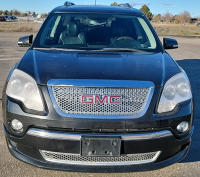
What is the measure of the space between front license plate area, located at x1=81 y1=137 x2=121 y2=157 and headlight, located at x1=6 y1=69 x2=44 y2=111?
487mm

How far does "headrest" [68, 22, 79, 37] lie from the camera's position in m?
3.97

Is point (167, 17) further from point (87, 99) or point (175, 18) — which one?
point (87, 99)

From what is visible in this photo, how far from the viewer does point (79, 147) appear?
2277 millimetres

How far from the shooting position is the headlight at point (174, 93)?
242 centimetres

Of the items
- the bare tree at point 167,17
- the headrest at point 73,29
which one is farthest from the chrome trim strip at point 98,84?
the bare tree at point 167,17

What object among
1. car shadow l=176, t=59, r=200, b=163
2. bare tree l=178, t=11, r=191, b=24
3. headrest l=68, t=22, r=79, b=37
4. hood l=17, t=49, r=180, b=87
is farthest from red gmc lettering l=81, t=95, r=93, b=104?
bare tree l=178, t=11, r=191, b=24

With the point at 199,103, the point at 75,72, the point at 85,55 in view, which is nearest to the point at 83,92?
the point at 75,72

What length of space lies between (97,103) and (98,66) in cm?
51

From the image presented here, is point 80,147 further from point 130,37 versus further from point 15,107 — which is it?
point 130,37

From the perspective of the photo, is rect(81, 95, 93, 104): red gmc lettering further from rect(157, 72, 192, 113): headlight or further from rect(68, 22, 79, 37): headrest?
rect(68, 22, 79, 37): headrest

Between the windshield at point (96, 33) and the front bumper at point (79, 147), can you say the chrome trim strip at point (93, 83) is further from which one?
the windshield at point (96, 33)

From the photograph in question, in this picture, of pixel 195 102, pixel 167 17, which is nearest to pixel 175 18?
pixel 167 17

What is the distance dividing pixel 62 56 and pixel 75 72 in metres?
0.59

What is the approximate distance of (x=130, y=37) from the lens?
3.97 metres
